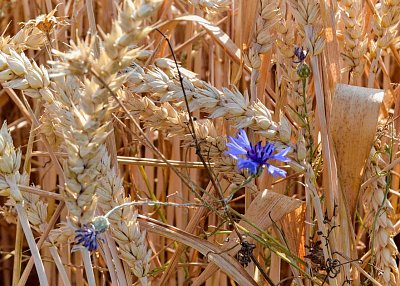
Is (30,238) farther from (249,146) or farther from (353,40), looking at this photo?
(353,40)

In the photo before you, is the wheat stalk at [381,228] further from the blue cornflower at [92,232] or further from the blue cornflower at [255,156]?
the blue cornflower at [92,232]

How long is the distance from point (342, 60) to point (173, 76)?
1.01 ft

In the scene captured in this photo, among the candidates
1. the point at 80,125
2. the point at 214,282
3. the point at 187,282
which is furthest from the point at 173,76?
the point at 187,282

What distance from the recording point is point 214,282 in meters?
1.16

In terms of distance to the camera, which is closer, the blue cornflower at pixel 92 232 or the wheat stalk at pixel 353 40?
the blue cornflower at pixel 92 232

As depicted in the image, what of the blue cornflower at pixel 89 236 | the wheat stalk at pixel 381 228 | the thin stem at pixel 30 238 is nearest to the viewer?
the blue cornflower at pixel 89 236

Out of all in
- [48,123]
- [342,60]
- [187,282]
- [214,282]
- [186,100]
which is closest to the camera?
[186,100]

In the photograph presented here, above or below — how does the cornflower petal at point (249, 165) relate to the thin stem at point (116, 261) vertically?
above

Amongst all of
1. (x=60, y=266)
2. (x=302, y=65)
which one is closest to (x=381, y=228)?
(x=302, y=65)

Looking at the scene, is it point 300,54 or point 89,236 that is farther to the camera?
point 300,54

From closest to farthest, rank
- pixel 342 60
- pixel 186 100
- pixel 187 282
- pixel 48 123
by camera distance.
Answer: pixel 186 100 < pixel 48 123 < pixel 342 60 < pixel 187 282

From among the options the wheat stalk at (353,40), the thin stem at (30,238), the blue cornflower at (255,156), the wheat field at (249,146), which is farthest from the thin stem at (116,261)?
the wheat stalk at (353,40)

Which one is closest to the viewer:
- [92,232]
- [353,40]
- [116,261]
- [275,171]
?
[92,232]

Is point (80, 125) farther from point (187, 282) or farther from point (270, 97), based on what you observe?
point (187, 282)
